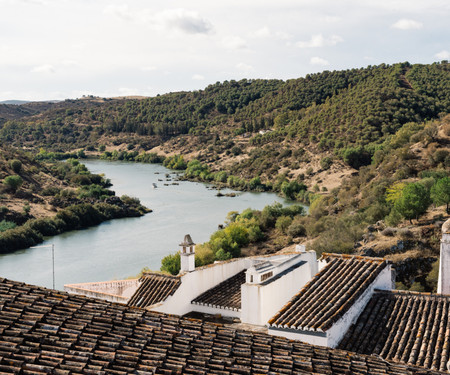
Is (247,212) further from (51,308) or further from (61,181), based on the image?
(51,308)

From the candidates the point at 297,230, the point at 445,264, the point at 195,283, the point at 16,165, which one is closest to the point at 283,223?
the point at 297,230

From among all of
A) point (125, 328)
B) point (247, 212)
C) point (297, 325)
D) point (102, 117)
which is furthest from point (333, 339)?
point (102, 117)

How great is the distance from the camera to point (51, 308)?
422cm

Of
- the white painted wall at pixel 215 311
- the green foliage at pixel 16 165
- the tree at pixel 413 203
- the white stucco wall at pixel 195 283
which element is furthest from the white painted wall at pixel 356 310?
the green foliage at pixel 16 165

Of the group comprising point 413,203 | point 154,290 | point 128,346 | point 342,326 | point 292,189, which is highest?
point 128,346

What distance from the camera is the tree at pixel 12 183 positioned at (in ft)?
151

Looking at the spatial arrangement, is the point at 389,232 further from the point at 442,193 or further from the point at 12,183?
the point at 12,183

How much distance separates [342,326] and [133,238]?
33.2 m

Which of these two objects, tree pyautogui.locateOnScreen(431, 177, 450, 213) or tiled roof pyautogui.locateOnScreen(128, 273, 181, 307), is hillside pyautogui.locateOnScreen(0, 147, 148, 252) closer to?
tree pyautogui.locateOnScreen(431, 177, 450, 213)

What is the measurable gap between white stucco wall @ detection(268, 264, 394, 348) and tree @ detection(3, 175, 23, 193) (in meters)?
42.7

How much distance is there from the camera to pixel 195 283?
1016 centimetres

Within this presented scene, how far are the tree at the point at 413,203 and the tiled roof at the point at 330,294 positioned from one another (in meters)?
14.9

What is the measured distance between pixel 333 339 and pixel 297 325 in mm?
529

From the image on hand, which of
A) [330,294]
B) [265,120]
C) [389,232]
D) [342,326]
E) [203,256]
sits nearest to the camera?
[342,326]
